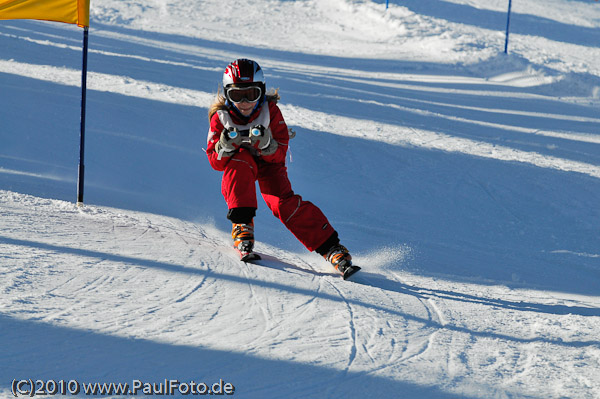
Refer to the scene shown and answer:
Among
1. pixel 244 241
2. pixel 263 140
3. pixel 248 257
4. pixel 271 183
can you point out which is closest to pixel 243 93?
pixel 263 140

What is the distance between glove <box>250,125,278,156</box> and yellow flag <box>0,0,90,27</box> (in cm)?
154

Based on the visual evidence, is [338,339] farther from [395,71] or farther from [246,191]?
[395,71]

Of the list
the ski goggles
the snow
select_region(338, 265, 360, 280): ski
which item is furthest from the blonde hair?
select_region(338, 265, 360, 280): ski

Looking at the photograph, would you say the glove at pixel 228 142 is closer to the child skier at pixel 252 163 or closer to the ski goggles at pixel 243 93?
the child skier at pixel 252 163

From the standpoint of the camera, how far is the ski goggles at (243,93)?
4.30 metres

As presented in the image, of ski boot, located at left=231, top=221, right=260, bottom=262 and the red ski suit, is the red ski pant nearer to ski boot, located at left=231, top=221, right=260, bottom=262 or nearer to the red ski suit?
the red ski suit

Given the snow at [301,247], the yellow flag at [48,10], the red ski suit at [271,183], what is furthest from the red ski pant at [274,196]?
the yellow flag at [48,10]

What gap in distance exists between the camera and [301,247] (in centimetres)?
499

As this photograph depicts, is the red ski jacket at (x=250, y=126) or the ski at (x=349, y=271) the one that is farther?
the red ski jacket at (x=250, y=126)

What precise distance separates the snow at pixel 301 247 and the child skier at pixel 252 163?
204 mm

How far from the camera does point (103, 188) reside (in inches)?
225

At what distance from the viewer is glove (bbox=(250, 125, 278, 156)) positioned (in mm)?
4223

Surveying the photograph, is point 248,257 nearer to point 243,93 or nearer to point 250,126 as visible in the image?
point 250,126

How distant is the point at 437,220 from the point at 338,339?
3169 millimetres
